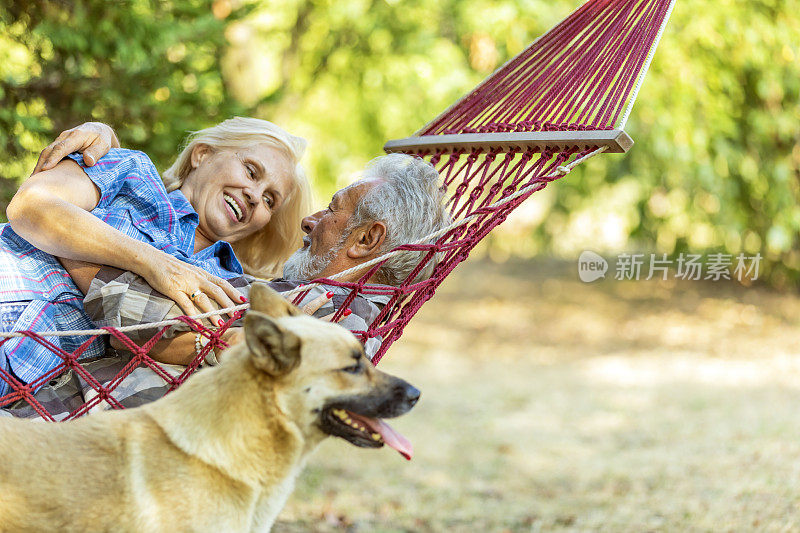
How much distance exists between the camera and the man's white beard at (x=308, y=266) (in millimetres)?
2492

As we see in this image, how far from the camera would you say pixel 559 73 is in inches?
123

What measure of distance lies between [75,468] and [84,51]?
3010mm

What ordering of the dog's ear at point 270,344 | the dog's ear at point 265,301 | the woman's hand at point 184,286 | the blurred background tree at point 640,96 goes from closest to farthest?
the dog's ear at point 270,344
the dog's ear at point 265,301
the woman's hand at point 184,286
the blurred background tree at point 640,96

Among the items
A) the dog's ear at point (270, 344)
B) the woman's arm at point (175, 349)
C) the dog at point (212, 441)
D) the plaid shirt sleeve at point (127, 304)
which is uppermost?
the plaid shirt sleeve at point (127, 304)

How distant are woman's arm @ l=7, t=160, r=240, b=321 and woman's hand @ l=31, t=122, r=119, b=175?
12cm

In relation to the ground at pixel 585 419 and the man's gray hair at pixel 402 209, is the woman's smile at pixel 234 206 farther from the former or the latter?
the ground at pixel 585 419

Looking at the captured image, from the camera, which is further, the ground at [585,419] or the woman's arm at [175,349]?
the ground at [585,419]

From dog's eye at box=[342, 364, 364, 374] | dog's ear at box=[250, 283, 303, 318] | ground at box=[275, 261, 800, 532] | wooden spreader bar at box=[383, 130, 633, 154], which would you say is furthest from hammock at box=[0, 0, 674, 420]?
ground at box=[275, 261, 800, 532]

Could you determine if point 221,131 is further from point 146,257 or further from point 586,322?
point 586,322

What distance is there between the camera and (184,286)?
6.72ft

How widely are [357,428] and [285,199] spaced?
1413 millimetres

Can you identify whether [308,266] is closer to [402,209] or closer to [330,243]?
[330,243]

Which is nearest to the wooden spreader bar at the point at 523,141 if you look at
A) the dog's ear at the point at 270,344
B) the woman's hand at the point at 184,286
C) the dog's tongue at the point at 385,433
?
the woman's hand at the point at 184,286

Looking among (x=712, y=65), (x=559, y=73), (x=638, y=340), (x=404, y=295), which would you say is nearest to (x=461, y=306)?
(x=638, y=340)
